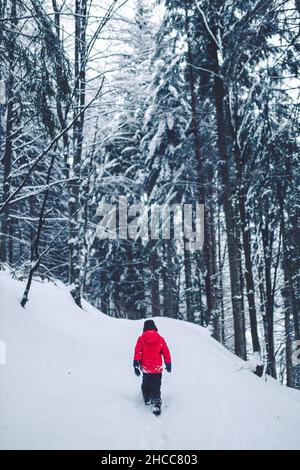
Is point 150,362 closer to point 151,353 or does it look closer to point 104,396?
point 151,353

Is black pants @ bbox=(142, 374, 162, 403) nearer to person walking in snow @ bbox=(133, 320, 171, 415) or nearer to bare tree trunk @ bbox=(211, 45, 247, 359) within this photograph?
person walking in snow @ bbox=(133, 320, 171, 415)

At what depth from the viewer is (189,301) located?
22.9 m

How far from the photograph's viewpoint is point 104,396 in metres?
6.00

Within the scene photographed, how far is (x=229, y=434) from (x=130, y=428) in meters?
1.39

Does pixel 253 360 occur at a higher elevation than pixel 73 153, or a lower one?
lower

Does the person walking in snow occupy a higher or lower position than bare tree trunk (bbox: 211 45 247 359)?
lower

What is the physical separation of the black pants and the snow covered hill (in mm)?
186

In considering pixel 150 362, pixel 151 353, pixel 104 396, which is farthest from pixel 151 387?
pixel 104 396

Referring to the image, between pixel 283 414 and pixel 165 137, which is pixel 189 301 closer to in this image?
pixel 165 137

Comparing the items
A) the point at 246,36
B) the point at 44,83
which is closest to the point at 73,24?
the point at 246,36

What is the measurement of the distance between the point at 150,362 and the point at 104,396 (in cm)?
106

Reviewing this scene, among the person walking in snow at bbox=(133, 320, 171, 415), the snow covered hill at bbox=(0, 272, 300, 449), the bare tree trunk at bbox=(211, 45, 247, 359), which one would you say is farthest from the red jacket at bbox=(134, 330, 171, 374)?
the bare tree trunk at bbox=(211, 45, 247, 359)

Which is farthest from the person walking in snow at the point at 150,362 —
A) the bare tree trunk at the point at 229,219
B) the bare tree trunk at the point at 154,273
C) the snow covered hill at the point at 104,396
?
the bare tree trunk at the point at 154,273

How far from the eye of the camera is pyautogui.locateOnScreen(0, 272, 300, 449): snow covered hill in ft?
15.2
